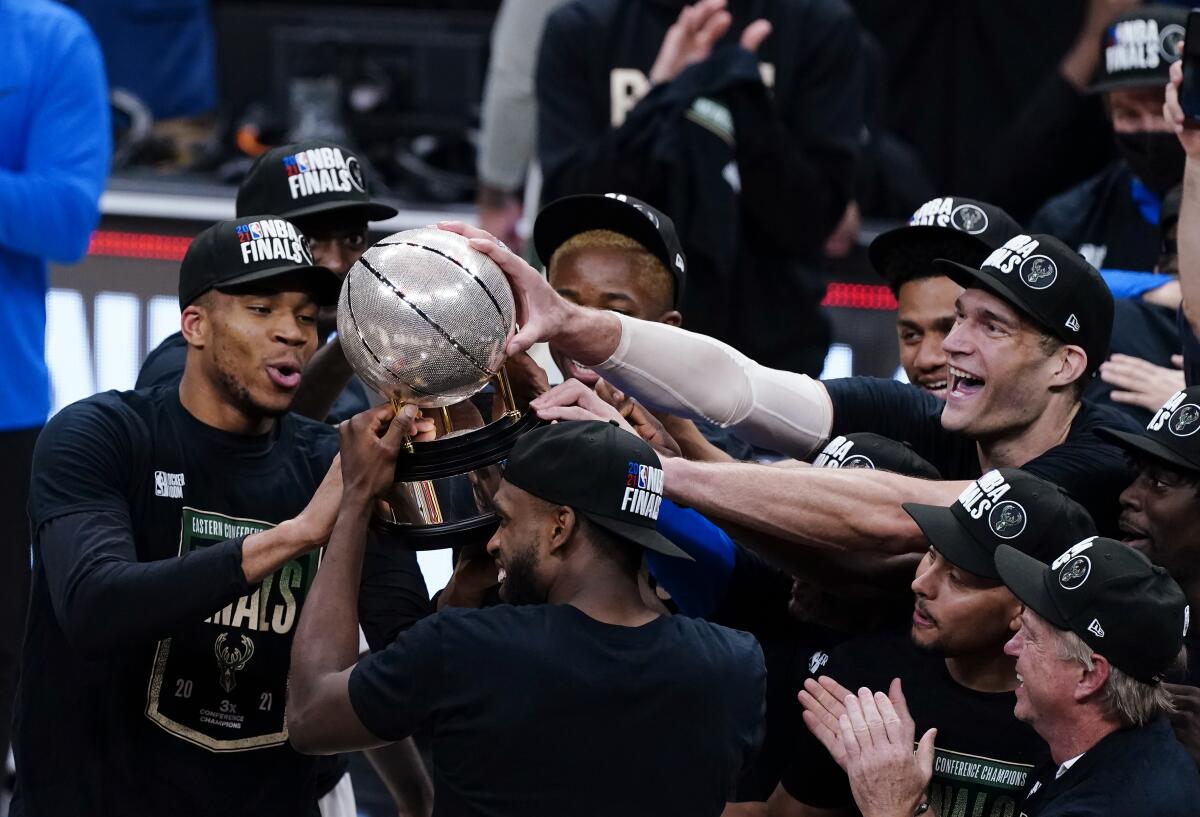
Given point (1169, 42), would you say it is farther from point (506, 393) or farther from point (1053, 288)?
point (506, 393)

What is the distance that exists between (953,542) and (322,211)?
1974mm

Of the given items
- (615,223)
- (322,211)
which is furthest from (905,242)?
(322,211)

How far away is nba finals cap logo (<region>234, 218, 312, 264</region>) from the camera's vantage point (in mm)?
4492

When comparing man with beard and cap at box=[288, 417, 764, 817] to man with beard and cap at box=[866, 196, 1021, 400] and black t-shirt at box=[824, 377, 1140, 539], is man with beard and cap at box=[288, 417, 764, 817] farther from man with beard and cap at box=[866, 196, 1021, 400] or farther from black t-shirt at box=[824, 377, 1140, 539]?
man with beard and cap at box=[866, 196, 1021, 400]

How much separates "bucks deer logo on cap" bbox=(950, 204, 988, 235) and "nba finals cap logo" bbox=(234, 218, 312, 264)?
1.63m

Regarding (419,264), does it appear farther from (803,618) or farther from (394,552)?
(803,618)

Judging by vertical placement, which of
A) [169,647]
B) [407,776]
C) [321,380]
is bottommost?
[407,776]

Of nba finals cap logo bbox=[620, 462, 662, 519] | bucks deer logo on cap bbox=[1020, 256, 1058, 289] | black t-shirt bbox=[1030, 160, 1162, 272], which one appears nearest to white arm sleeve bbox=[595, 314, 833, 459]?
nba finals cap logo bbox=[620, 462, 662, 519]

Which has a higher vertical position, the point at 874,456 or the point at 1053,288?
the point at 1053,288

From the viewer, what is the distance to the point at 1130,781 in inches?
146

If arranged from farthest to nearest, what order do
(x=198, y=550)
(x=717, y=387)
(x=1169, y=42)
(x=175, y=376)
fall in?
(x=1169, y=42) < (x=175, y=376) < (x=717, y=387) < (x=198, y=550)

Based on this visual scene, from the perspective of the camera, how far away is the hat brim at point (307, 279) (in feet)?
14.6

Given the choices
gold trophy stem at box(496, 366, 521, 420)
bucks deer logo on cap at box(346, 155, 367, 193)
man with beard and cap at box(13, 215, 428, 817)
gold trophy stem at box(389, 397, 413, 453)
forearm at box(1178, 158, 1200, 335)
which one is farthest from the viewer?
bucks deer logo on cap at box(346, 155, 367, 193)

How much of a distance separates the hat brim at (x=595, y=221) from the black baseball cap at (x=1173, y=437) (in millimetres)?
1165
